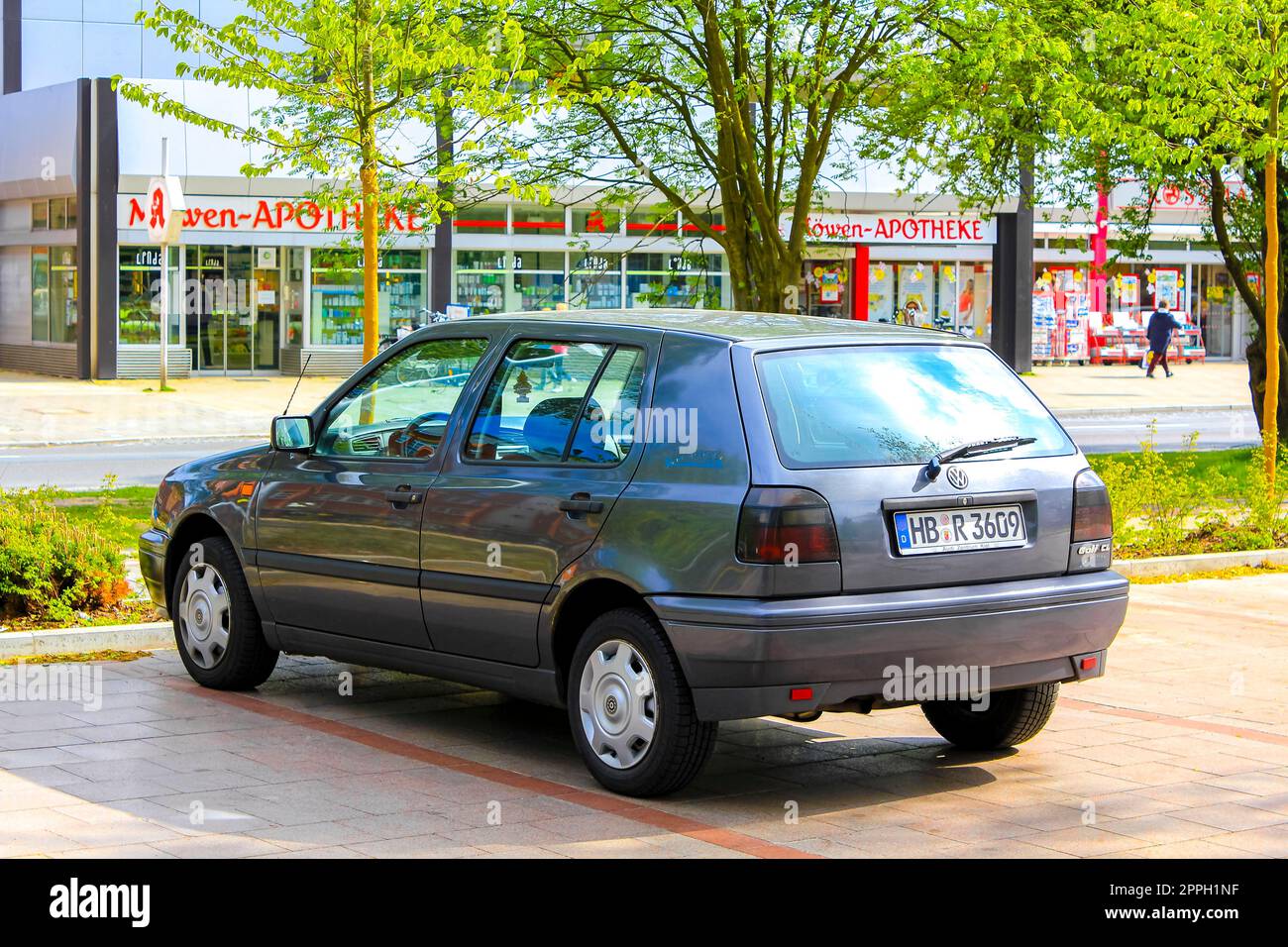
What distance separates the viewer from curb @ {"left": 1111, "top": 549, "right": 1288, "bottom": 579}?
11.8 meters

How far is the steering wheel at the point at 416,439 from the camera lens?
7031mm

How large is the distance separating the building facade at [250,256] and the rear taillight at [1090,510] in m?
23.1

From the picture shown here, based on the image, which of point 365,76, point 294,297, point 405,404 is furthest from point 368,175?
point 294,297

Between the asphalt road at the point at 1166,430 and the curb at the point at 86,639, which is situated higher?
the asphalt road at the point at 1166,430

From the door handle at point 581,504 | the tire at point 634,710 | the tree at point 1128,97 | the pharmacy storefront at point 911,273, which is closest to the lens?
the tire at point 634,710

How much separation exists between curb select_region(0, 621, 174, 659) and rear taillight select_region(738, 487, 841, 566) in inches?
172

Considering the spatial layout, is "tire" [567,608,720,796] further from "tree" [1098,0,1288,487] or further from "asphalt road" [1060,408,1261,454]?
"asphalt road" [1060,408,1261,454]

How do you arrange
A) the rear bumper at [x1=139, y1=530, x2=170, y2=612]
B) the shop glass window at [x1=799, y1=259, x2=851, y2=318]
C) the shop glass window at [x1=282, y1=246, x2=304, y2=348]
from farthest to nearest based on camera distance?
the shop glass window at [x1=799, y1=259, x2=851, y2=318]
the shop glass window at [x1=282, y1=246, x2=304, y2=348]
the rear bumper at [x1=139, y1=530, x2=170, y2=612]

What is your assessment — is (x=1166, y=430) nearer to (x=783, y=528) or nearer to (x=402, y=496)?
(x=402, y=496)

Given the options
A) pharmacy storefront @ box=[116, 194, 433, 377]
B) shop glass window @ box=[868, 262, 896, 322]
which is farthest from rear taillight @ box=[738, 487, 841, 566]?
shop glass window @ box=[868, 262, 896, 322]

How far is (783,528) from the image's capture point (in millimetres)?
5691

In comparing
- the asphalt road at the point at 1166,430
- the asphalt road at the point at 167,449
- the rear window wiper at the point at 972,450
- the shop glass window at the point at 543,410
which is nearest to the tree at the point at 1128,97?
the asphalt road at the point at 1166,430

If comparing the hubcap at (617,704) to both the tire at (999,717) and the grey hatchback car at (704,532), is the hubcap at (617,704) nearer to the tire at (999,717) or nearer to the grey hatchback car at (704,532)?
the grey hatchback car at (704,532)

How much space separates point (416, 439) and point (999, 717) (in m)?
2.60
